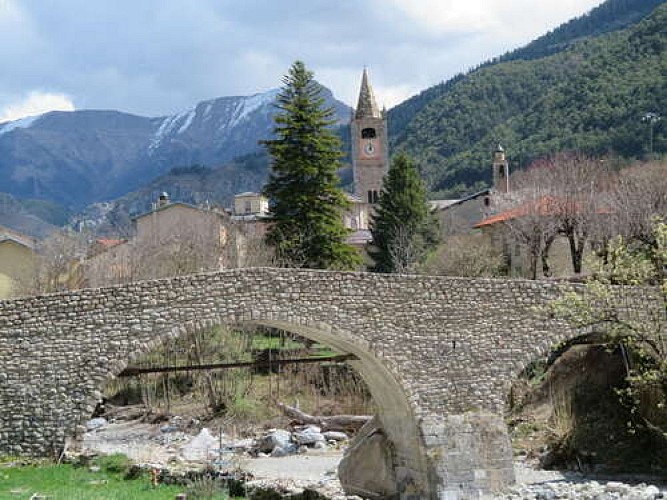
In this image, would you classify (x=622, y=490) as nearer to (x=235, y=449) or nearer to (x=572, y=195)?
(x=235, y=449)

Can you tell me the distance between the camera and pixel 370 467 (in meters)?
20.2

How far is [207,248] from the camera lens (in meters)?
34.6

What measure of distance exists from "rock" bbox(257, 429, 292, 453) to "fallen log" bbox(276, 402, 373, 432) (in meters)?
2.11

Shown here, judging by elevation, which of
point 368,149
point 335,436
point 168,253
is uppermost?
point 368,149

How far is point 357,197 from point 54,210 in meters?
129

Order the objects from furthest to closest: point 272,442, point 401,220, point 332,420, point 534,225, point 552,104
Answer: point 552,104, point 401,220, point 534,225, point 332,420, point 272,442

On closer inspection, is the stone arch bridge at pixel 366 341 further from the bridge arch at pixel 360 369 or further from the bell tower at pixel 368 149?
the bell tower at pixel 368 149

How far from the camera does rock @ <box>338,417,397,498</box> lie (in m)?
19.7

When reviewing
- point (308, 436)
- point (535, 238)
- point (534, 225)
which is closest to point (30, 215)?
point (534, 225)

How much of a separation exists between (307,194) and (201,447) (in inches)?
504

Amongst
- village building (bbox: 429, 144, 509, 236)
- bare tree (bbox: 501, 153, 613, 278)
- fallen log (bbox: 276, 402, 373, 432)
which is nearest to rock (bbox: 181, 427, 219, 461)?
fallen log (bbox: 276, 402, 373, 432)

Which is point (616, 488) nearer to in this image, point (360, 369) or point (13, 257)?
point (360, 369)

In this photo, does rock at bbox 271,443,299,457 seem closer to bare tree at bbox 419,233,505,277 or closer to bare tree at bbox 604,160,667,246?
bare tree at bbox 419,233,505,277

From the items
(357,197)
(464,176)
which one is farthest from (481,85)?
(357,197)
